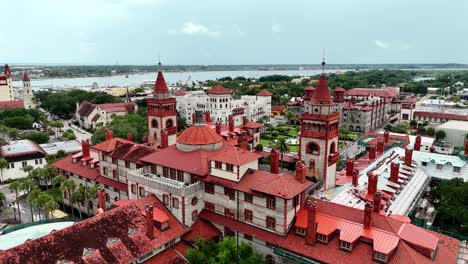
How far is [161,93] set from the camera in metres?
59.7

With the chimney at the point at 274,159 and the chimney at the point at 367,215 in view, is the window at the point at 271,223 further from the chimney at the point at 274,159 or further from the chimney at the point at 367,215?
the chimney at the point at 274,159

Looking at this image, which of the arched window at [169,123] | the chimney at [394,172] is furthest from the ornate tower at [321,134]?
the arched window at [169,123]

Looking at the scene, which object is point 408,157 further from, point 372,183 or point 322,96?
point 322,96

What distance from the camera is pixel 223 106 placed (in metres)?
116

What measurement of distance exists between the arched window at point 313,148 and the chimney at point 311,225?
14.1 meters

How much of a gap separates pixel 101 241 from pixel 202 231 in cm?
1033

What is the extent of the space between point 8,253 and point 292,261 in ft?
75.7

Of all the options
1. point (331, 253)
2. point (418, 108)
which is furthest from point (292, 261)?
point (418, 108)

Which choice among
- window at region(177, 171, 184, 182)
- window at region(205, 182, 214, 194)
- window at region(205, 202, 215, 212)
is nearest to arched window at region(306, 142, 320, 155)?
window at region(205, 182, 214, 194)

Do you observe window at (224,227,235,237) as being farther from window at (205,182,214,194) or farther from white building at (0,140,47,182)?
white building at (0,140,47,182)

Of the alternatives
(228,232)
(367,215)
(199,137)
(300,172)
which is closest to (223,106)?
(199,137)

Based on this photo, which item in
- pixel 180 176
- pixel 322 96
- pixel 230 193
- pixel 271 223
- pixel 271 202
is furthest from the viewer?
pixel 322 96

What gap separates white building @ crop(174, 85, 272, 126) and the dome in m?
68.8

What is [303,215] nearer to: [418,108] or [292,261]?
[292,261]
